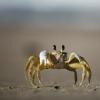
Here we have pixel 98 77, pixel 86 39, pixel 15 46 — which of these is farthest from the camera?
pixel 86 39

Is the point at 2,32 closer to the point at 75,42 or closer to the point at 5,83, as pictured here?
the point at 75,42

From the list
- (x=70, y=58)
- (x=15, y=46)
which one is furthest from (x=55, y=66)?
(x=15, y=46)

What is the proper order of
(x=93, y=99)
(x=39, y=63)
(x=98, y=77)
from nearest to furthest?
(x=93, y=99) → (x=39, y=63) → (x=98, y=77)

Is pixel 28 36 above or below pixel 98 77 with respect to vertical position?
above

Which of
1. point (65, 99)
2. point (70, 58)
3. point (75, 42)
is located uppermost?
point (75, 42)

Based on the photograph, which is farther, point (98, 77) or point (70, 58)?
point (98, 77)

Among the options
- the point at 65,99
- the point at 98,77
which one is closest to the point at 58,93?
the point at 65,99
